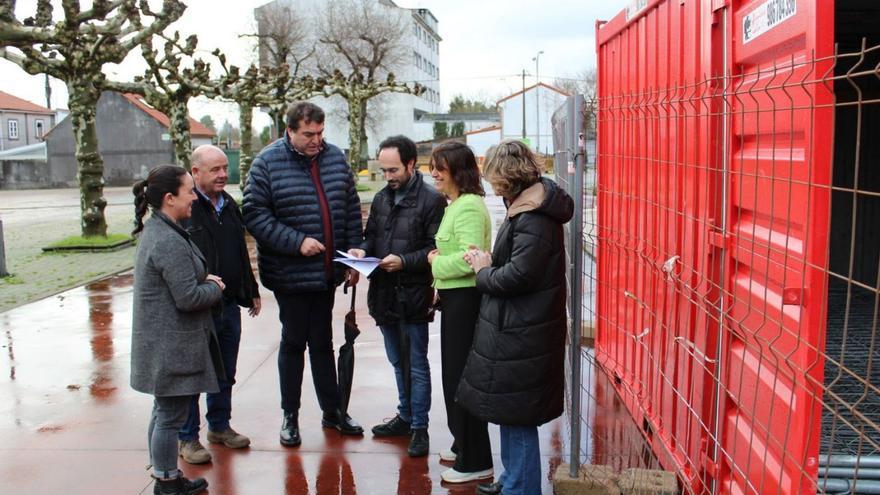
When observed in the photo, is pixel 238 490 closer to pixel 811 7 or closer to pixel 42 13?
pixel 811 7

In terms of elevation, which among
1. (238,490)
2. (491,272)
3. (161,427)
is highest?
(491,272)

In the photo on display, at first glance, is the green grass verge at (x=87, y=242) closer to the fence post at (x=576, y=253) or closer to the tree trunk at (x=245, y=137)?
the tree trunk at (x=245, y=137)

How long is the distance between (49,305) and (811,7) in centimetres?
943

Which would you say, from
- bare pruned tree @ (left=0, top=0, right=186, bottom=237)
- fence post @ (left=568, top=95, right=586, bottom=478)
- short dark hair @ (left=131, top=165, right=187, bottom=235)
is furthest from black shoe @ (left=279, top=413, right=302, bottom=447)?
bare pruned tree @ (left=0, top=0, right=186, bottom=237)

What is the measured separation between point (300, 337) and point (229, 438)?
0.74 meters

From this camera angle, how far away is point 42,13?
14.9 meters

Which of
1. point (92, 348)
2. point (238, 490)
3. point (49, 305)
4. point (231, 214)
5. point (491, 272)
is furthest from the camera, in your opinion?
point (49, 305)

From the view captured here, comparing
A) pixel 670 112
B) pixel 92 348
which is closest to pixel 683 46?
pixel 670 112

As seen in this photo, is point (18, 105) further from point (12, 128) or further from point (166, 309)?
point (166, 309)

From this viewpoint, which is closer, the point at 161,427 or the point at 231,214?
the point at 161,427

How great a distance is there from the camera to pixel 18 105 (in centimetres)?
6912

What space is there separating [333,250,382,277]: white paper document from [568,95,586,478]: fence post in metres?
1.14

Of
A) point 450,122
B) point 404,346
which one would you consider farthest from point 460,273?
point 450,122

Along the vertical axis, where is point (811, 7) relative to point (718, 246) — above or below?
above
